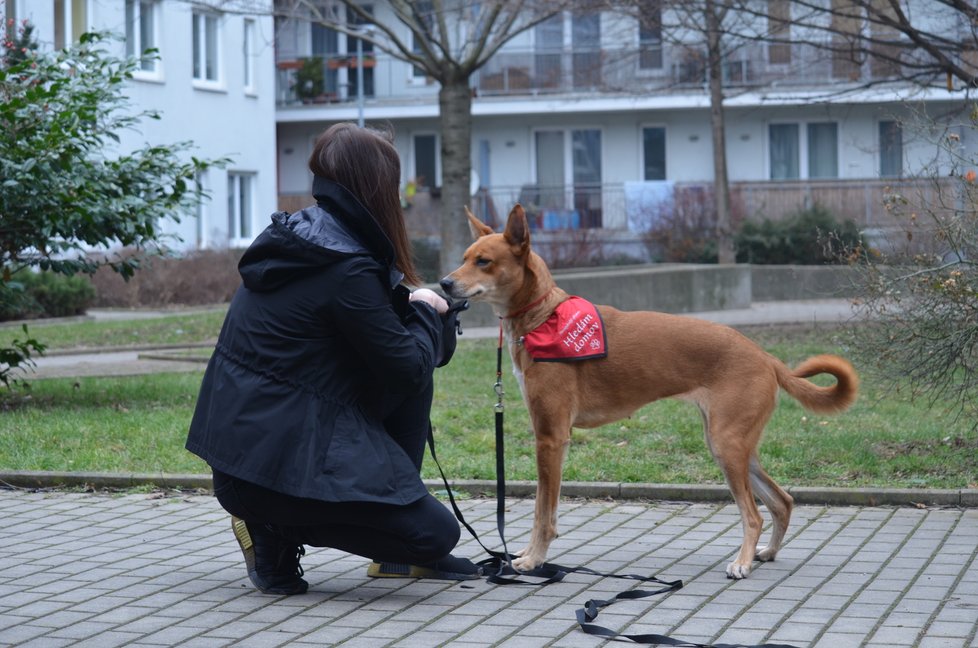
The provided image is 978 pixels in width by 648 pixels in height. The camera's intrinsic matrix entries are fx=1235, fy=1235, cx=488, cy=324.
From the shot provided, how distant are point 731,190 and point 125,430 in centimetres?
2479

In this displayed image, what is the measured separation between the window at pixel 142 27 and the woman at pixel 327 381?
25143mm

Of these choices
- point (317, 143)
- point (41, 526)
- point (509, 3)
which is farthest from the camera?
point (509, 3)

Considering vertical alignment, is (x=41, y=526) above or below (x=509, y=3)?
below

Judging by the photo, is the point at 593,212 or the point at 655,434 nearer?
the point at 655,434

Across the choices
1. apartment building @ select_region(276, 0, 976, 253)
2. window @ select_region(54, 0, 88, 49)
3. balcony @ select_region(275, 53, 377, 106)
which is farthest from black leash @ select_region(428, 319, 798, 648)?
balcony @ select_region(275, 53, 377, 106)

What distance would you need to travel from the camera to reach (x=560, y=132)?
128 ft

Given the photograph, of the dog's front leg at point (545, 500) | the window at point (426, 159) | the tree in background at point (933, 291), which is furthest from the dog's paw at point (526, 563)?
the window at point (426, 159)

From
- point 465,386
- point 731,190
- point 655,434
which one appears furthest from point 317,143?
point 731,190

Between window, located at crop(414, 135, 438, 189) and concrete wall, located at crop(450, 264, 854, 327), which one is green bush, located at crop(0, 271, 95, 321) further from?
window, located at crop(414, 135, 438, 189)

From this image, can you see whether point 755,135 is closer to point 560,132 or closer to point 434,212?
point 560,132

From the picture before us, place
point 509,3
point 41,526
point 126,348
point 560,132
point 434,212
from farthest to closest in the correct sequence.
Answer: point 560,132 → point 434,212 → point 509,3 → point 126,348 → point 41,526

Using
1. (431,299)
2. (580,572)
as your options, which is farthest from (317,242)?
(580,572)

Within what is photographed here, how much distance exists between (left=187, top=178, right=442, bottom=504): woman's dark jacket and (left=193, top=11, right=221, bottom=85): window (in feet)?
91.1

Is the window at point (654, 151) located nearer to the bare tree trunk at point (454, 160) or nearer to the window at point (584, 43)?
the window at point (584, 43)
